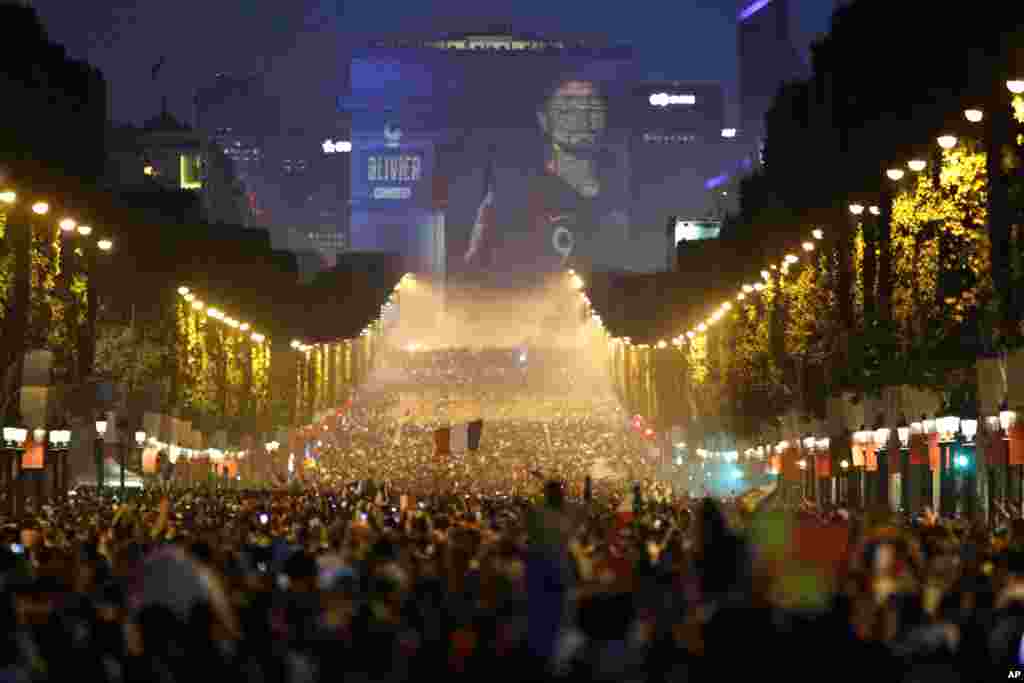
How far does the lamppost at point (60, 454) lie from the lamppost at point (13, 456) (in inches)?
44.3

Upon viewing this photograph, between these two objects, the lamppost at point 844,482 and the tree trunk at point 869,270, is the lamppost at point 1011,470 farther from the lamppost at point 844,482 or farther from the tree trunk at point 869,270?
the tree trunk at point 869,270

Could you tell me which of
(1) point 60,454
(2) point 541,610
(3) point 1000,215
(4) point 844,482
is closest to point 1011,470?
(3) point 1000,215

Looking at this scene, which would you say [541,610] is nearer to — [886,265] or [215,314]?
[886,265]

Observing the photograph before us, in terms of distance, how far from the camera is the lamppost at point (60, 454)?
261ft

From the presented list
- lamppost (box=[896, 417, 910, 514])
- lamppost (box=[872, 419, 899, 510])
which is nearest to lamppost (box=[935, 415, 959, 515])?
lamppost (box=[896, 417, 910, 514])

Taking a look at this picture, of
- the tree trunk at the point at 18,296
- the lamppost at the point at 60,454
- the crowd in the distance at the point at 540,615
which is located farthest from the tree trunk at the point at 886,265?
the crowd in the distance at the point at 540,615

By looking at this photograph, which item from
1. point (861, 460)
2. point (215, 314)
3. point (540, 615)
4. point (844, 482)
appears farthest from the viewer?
point (215, 314)

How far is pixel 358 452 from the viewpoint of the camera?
146 meters

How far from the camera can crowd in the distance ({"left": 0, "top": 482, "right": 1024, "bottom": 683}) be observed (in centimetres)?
1934

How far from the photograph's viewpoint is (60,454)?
294 ft

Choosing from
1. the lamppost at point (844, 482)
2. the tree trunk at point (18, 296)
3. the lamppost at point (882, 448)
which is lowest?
the lamppost at point (844, 482)

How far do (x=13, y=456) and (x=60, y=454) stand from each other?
7817mm

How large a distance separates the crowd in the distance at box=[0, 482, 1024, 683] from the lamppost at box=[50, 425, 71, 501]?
53222 millimetres

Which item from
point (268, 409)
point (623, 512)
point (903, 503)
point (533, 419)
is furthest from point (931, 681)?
point (533, 419)
